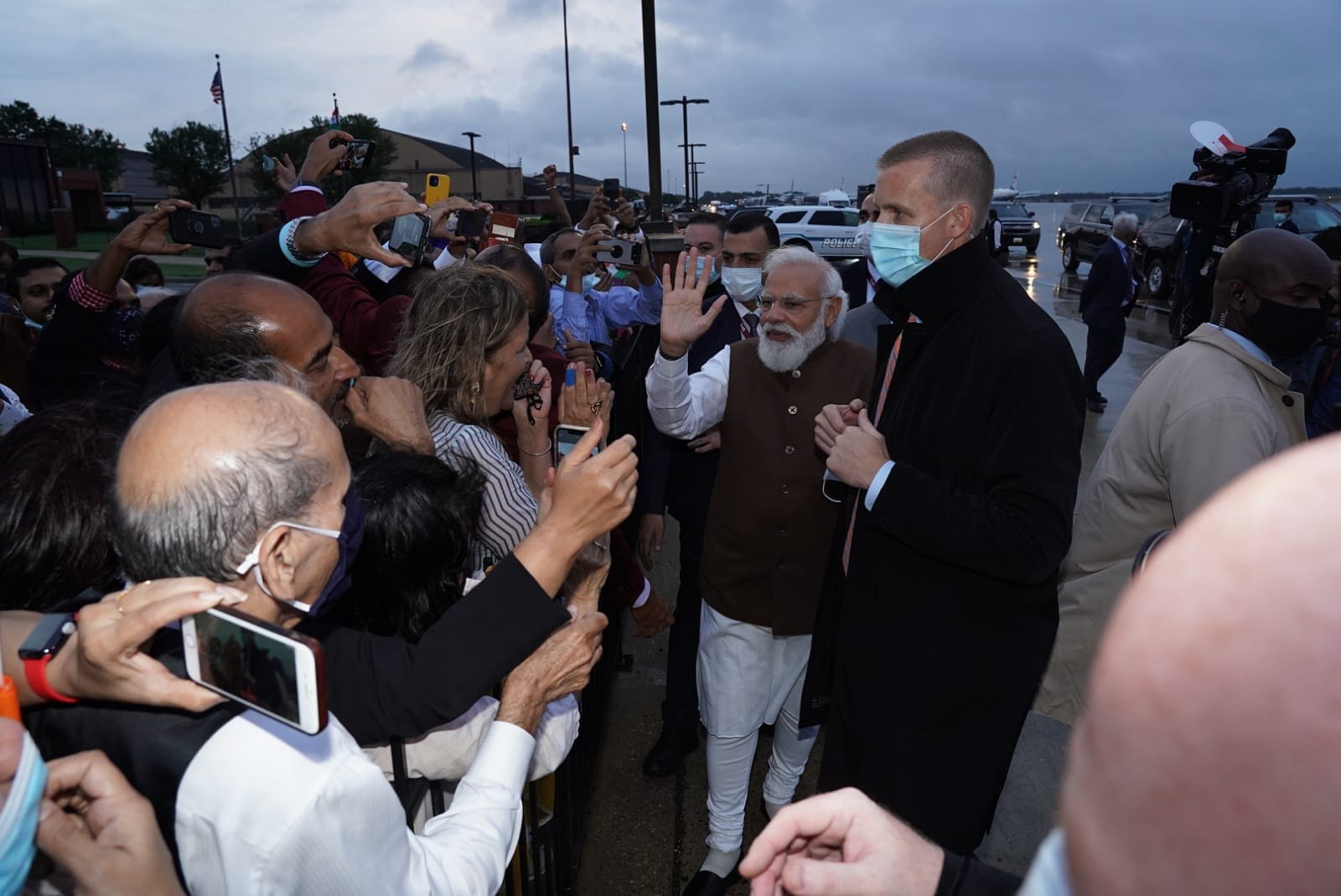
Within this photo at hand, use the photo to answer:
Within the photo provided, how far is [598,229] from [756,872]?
13.3 ft

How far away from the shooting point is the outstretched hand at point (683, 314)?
292cm

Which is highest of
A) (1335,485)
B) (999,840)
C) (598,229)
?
(598,229)

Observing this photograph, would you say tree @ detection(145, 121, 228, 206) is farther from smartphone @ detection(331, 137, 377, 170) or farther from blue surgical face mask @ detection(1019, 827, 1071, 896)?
blue surgical face mask @ detection(1019, 827, 1071, 896)

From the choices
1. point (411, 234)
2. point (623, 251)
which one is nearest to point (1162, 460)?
point (411, 234)

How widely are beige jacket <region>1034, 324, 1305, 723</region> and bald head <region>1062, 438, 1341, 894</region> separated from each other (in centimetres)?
232

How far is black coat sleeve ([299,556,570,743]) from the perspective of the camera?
4.74ft

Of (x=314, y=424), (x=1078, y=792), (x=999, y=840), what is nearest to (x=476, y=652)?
(x=314, y=424)

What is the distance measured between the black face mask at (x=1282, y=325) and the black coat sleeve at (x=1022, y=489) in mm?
1075

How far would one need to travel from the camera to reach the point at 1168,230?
1777 centimetres

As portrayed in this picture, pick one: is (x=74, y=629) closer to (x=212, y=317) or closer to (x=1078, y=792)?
(x=212, y=317)

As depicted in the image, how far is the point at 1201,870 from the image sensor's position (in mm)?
426

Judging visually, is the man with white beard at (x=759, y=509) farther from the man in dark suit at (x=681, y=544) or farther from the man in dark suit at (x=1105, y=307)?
the man in dark suit at (x=1105, y=307)

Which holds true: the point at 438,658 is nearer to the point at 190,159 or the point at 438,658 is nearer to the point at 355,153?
the point at 355,153

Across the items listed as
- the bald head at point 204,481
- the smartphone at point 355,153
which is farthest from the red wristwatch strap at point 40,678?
the smartphone at point 355,153
